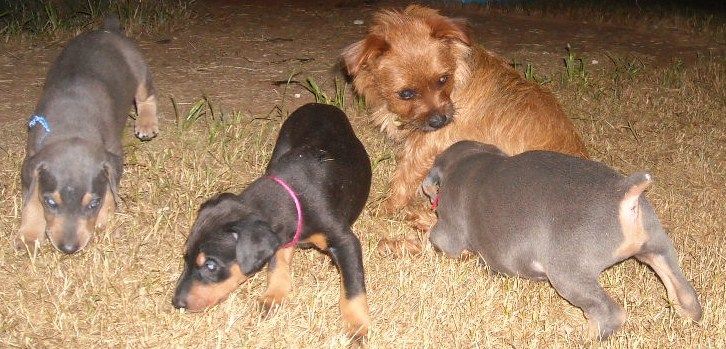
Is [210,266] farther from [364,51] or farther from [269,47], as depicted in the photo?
[269,47]

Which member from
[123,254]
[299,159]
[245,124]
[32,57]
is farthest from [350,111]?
[32,57]

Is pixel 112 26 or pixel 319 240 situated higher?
pixel 319 240

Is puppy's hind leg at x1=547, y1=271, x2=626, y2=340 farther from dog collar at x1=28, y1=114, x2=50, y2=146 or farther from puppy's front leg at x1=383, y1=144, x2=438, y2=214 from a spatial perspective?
dog collar at x1=28, y1=114, x2=50, y2=146

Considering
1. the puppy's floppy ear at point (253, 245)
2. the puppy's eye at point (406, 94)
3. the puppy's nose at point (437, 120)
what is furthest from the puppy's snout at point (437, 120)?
the puppy's floppy ear at point (253, 245)

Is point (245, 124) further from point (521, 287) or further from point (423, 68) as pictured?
point (521, 287)

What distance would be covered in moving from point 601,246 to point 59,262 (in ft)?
10.5

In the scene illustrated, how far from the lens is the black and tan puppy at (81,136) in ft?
15.6

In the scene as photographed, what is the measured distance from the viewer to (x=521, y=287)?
4672mm

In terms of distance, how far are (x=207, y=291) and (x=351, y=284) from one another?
83 cm

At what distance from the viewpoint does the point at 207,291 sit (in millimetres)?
3949

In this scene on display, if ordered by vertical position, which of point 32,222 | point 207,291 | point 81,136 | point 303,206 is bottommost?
point 32,222

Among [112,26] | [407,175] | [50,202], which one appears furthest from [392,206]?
[112,26]

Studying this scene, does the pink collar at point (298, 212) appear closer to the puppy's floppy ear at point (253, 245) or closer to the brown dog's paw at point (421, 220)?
the puppy's floppy ear at point (253, 245)

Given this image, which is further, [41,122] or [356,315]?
[41,122]
